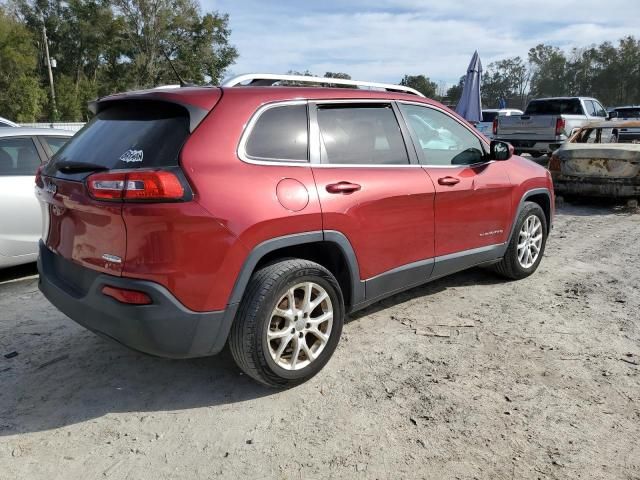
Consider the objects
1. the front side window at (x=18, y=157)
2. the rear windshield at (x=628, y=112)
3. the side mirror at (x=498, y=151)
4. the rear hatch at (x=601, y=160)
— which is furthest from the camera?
the rear windshield at (x=628, y=112)

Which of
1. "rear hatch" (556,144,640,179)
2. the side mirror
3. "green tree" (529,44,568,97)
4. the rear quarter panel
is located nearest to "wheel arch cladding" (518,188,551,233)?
the side mirror

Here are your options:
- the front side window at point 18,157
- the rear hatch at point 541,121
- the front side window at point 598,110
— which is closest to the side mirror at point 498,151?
the front side window at point 18,157

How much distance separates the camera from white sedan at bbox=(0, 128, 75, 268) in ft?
16.4

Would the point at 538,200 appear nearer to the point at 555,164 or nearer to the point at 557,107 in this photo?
the point at 555,164

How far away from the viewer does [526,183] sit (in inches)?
194

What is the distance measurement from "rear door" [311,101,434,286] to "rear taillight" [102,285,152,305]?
108 cm

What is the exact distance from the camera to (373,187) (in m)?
3.49

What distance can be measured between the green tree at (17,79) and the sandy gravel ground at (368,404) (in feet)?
127

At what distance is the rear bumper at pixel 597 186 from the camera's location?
8.41 metres

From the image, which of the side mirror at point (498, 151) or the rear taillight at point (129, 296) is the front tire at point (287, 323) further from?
the side mirror at point (498, 151)

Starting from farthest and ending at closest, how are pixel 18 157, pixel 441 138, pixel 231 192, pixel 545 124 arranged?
pixel 545 124 < pixel 18 157 < pixel 441 138 < pixel 231 192

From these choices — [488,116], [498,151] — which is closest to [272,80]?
[498,151]

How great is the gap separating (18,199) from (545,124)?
13.0m

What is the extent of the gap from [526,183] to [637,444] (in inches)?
107
